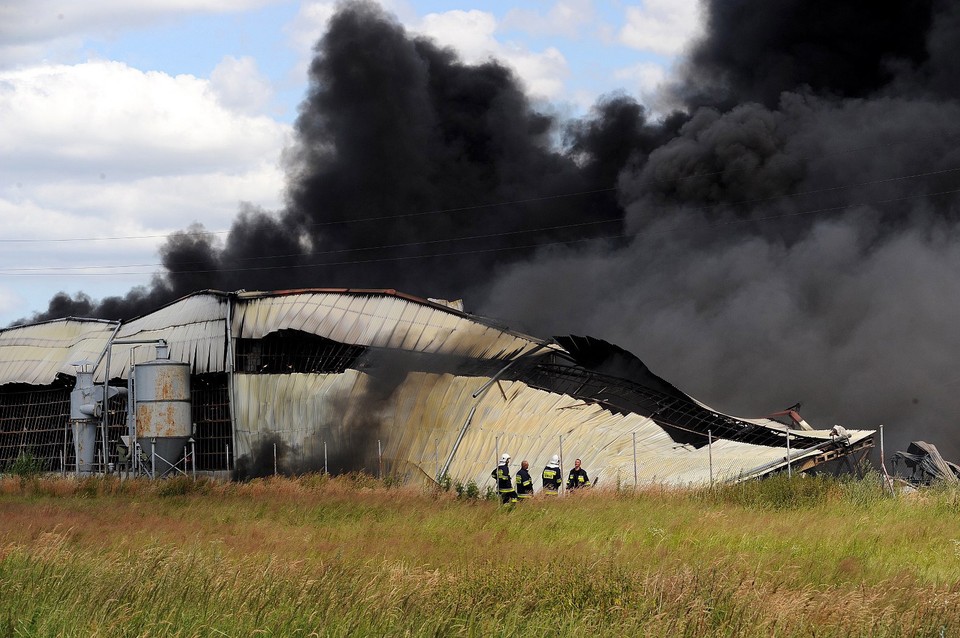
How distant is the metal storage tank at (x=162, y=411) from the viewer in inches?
1383

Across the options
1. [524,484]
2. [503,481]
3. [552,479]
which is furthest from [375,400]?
[503,481]

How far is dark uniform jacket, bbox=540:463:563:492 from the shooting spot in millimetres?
22594

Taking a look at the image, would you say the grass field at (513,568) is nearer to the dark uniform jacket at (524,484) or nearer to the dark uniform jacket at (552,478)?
the dark uniform jacket at (524,484)

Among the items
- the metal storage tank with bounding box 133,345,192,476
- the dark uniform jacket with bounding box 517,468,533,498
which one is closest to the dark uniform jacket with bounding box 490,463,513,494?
the dark uniform jacket with bounding box 517,468,533,498

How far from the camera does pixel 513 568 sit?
1215 centimetres

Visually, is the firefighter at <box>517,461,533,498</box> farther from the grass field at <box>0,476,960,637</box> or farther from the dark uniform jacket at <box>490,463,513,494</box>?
the grass field at <box>0,476,960,637</box>

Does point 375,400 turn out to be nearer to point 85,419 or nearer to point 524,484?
point 85,419

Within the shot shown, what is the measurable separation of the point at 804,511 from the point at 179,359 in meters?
24.6

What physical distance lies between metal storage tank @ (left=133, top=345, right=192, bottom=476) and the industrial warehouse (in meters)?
0.04

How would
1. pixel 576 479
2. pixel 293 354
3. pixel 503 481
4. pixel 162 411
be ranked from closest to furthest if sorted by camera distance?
Answer: pixel 503 481
pixel 576 479
pixel 162 411
pixel 293 354

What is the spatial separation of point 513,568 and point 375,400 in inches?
888

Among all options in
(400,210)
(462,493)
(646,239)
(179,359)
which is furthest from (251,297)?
(400,210)

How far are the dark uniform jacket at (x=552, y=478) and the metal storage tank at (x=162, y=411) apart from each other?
16.2 m

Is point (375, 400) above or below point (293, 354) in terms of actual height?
below
